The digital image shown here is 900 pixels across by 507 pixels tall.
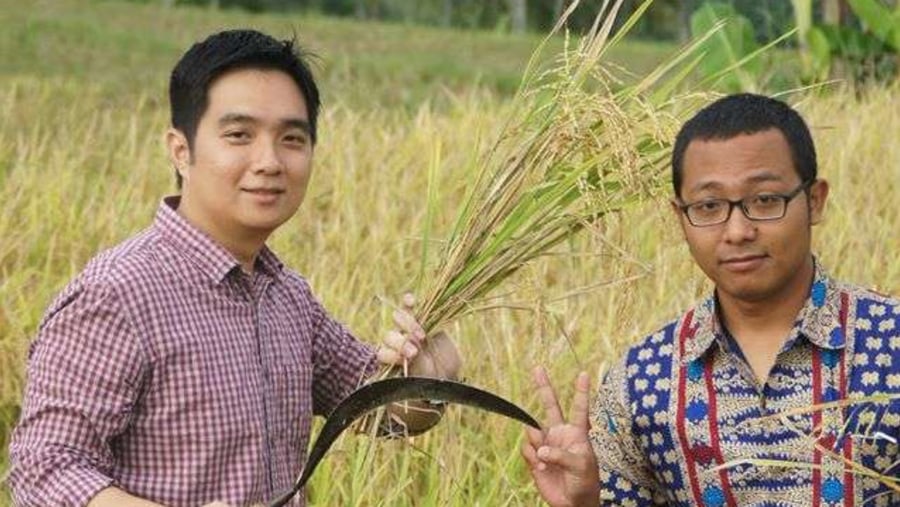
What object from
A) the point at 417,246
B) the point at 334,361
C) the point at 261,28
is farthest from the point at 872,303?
the point at 261,28

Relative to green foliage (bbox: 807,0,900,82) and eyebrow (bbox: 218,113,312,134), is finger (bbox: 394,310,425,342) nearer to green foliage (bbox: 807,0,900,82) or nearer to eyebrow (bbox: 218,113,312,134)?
eyebrow (bbox: 218,113,312,134)

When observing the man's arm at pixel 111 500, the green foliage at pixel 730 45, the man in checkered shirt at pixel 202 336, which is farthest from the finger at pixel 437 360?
the green foliage at pixel 730 45

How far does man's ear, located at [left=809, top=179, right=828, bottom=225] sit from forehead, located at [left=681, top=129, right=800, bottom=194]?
3cm

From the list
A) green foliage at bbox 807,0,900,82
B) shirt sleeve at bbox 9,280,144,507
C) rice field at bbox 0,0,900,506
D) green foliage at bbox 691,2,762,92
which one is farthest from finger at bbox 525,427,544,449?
green foliage at bbox 807,0,900,82

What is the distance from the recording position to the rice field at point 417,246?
332 centimetres

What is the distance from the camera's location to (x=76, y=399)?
2.21m

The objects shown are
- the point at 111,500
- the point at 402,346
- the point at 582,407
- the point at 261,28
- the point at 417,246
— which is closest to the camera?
the point at 111,500

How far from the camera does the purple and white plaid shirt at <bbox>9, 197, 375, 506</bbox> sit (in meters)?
2.22

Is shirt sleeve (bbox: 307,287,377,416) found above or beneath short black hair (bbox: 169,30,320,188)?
beneath

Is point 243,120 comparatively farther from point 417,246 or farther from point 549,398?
point 417,246

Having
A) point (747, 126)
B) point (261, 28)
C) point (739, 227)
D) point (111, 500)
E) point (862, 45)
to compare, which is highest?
point (261, 28)

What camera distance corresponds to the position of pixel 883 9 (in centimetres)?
711

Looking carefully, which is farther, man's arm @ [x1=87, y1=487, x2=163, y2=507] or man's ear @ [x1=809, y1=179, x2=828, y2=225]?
man's ear @ [x1=809, y1=179, x2=828, y2=225]

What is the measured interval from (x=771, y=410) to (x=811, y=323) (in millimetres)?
113
